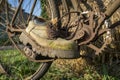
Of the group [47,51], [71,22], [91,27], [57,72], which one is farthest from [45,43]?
[57,72]

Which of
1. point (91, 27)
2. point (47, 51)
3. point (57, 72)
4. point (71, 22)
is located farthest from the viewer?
point (57, 72)

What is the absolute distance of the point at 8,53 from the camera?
17.1 feet

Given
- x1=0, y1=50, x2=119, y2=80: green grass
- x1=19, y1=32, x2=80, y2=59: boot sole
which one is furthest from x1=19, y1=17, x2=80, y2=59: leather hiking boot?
x1=0, y1=50, x2=119, y2=80: green grass

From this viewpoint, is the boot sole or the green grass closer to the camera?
the boot sole

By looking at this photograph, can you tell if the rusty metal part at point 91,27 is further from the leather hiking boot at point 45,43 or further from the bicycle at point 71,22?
the leather hiking boot at point 45,43

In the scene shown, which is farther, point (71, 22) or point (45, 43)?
point (71, 22)

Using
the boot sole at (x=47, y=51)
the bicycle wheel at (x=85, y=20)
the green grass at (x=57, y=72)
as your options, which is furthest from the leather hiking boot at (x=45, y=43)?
the green grass at (x=57, y=72)

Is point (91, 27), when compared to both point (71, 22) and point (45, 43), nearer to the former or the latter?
point (71, 22)

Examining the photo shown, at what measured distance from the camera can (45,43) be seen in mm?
3307

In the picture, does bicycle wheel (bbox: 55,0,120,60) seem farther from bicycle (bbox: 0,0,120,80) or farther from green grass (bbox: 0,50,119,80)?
green grass (bbox: 0,50,119,80)

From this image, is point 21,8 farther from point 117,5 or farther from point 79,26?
point 117,5

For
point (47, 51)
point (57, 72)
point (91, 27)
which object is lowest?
point (57, 72)

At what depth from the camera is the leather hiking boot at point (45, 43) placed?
3.19 metres

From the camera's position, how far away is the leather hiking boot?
3189 millimetres
